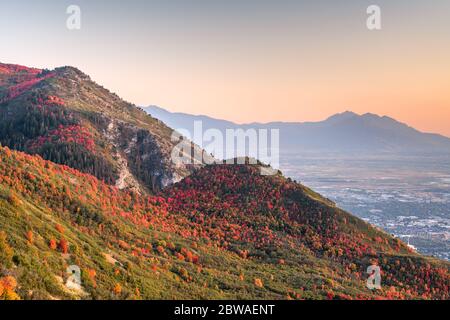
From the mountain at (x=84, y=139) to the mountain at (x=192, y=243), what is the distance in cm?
1326

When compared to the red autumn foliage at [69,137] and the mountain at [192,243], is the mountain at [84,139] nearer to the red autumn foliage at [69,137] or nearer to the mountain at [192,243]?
the red autumn foliage at [69,137]

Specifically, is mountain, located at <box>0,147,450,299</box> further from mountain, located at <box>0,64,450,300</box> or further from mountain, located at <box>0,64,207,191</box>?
mountain, located at <box>0,64,207,191</box>

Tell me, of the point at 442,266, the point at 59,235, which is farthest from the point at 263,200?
the point at 59,235

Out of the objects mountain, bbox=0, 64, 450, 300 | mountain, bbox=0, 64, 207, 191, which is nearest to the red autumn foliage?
mountain, bbox=0, 64, 207, 191

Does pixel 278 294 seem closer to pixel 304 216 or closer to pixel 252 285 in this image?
pixel 252 285

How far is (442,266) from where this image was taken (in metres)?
118

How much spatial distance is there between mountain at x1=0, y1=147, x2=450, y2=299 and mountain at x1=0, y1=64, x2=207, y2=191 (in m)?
13.3

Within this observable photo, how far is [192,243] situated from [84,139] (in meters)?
78.8

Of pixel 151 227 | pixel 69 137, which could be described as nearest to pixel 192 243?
pixel 151 227

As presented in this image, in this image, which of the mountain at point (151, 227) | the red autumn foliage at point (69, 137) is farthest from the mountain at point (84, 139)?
the mountain at point (151, 227)

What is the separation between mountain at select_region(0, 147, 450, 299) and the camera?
39.1 meters

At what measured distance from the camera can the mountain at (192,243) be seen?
1539 inches

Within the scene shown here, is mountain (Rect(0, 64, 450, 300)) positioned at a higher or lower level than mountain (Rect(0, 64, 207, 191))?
lower
